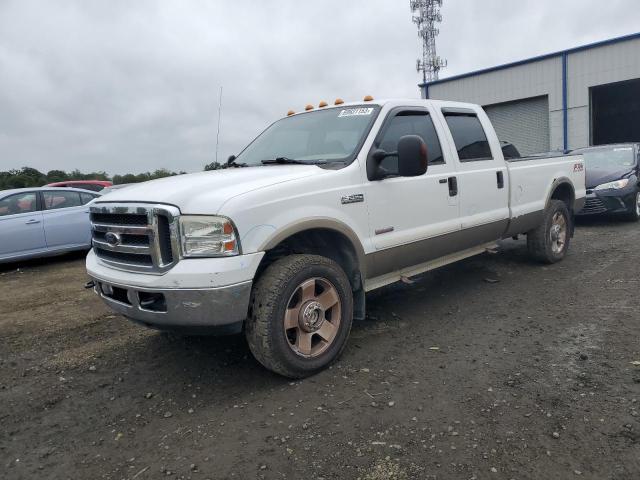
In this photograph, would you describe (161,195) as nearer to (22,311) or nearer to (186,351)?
(186,351)

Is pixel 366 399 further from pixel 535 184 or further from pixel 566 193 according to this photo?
pixel 566 193

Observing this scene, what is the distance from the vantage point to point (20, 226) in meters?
8.41

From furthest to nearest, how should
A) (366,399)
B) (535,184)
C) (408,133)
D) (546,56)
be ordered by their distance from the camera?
1. (546,56)
2. (535,184)
3. (408,133)
4. (366,399)

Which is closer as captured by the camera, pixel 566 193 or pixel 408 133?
pixel 408 133

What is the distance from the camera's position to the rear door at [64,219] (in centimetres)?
879

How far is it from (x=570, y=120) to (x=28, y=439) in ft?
64.2

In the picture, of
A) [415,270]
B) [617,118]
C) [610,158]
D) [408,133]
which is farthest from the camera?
[617,118]

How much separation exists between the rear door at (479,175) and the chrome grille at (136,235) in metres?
2.82

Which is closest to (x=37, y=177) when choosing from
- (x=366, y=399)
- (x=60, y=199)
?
(x=60, y=199)

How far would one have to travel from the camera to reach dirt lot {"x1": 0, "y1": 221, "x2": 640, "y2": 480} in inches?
98.8

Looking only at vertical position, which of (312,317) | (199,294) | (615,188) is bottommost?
(312,317)

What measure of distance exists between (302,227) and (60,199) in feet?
24.5

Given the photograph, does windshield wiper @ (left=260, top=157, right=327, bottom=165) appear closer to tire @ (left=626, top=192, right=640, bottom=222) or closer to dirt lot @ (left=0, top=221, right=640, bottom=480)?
dirt lot @ (left=0, top=221, right=640, bottom=480)

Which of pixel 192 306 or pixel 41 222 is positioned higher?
pixel 41 222
